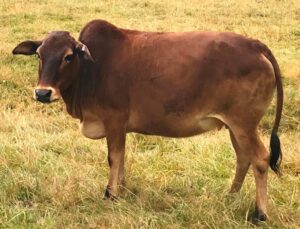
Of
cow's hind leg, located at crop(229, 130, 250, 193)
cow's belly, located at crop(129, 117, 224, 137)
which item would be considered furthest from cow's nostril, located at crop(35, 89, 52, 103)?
cow's hind leg, located at crop(229, 130, 250, 193)

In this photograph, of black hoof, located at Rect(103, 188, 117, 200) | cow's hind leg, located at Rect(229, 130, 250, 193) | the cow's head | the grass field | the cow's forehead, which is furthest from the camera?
cow's hind leg, located at Rect(229, 130, 250, 193)

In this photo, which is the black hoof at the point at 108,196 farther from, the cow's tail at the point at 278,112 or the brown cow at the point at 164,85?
the cow's tail at the point at 278,112

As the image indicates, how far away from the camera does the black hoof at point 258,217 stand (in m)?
4.96

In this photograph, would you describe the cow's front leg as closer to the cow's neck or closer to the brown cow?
the brown cow

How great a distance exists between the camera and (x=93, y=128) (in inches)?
218

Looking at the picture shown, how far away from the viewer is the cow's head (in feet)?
16.4

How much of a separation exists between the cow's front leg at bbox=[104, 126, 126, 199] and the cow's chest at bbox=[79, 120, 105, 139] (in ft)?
0.47

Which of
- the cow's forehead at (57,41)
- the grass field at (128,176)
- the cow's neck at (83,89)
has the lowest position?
the grass field at (128,176)

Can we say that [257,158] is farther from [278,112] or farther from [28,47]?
[28,47]

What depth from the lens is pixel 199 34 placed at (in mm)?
5270

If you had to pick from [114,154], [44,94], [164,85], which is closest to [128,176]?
[114,154]

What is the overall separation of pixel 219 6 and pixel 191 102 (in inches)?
596

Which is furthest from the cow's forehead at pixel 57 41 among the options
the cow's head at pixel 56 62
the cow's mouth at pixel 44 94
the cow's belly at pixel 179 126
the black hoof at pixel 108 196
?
the black hoof at pixel 108 196

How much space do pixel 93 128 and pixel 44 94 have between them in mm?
759
